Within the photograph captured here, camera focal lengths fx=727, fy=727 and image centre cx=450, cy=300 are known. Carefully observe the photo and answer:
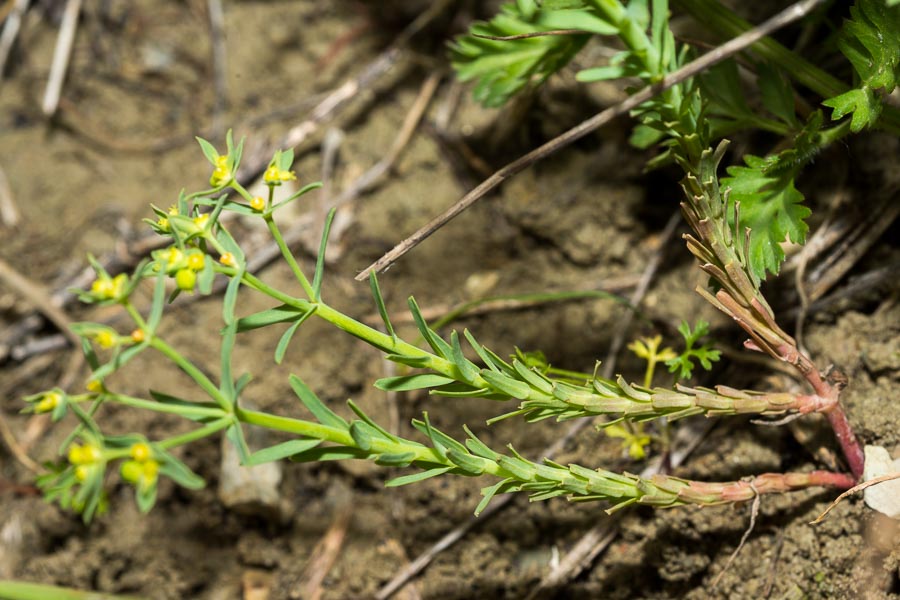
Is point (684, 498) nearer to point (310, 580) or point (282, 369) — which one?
point (310, 580)

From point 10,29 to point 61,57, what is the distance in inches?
11.6

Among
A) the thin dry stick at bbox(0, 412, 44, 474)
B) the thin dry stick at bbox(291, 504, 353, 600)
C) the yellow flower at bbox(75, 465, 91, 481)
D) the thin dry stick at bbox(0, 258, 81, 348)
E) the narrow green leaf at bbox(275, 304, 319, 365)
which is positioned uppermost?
the narrow green leaf at bbox(275, 304, 319, 365)

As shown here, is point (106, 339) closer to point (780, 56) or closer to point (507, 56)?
point (507, 56)

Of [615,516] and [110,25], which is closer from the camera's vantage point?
[615,516]

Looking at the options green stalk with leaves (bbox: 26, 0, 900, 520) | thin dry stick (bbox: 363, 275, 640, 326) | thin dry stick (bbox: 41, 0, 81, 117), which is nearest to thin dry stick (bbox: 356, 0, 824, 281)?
green stalk with leaves (bbox: 26, 0, 900, 520)

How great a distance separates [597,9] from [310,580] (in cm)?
189

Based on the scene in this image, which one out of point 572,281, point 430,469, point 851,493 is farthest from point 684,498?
point 572,281

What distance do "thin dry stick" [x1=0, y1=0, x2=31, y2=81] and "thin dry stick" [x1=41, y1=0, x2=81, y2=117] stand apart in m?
0.19

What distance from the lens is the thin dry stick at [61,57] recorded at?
3.34m

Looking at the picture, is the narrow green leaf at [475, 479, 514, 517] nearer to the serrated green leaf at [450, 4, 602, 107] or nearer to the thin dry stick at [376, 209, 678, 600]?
the thin dry stick at [376, 209, 678, 600]

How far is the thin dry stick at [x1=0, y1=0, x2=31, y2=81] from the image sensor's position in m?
3.42

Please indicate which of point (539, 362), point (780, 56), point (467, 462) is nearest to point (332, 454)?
point (467, 462)

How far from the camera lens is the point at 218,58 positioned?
11.0ft

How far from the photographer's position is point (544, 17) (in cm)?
154
